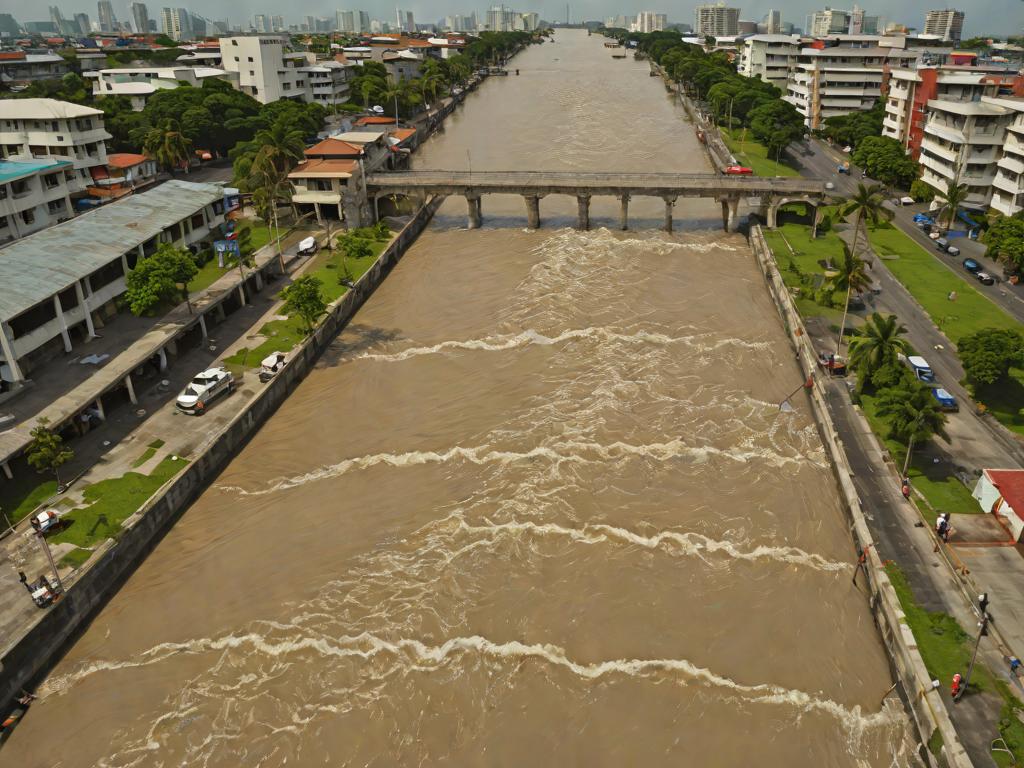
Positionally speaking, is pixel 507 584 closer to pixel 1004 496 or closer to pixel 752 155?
pixel 1004 496

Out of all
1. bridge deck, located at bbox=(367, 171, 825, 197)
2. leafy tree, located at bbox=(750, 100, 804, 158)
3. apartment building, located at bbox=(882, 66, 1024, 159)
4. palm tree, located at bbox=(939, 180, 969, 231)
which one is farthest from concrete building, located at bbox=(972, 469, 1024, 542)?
leafy tree, located at bbox=(750, 100, 804, 158)

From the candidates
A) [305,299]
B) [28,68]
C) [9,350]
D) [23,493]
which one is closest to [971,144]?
[305,299]

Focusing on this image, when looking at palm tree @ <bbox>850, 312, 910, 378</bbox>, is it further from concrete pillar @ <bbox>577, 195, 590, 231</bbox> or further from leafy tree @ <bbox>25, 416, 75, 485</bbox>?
leafy tree @ <bbox>25, 416, 75, 485</bbox>

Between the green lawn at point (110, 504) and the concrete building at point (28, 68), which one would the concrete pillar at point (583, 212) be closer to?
the green lawn at point (110, 504)

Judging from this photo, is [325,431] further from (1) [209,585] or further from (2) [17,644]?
(2) [17,644]

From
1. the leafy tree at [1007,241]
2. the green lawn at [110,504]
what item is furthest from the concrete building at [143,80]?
the leafy tree at [1007,241]
